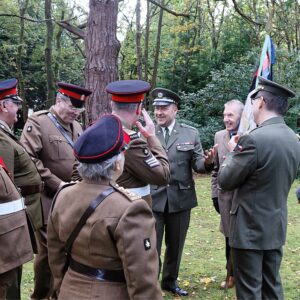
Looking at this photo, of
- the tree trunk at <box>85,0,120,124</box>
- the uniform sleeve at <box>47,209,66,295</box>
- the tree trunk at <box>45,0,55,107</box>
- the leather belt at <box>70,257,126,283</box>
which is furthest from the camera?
the tree trunk at <box>45,0,55,107</box>

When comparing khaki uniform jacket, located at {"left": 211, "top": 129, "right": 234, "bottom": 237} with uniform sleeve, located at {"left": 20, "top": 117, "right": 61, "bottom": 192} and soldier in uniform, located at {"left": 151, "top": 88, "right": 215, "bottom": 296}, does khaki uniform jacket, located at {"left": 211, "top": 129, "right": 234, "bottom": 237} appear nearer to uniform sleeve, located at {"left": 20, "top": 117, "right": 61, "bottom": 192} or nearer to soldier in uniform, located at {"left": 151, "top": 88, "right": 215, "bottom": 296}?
soldier in uniform, located at {"left": 151, "top": 88, "right": 215, "bottom": 296}

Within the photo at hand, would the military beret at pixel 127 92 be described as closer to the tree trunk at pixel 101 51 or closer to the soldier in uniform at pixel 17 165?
the soldier in uniform at pixel 17 165

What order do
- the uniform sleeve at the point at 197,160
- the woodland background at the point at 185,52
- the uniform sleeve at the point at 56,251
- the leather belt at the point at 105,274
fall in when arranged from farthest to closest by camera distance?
1. the woodland background at the point at 185,52
2. the uniform sleeve at the point at 197,160
3. the uniform sleeve at the point at 56,251
4. the leather belt at the point at 105,274

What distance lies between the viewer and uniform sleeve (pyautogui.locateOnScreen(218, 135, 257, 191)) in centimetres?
335

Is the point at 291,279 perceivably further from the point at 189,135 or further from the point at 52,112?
the point at 52,112

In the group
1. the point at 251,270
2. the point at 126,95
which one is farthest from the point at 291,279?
the point at 126,95

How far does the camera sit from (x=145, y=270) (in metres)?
2.18

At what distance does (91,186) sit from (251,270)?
1.84 m

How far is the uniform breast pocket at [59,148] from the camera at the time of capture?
454 centimetres

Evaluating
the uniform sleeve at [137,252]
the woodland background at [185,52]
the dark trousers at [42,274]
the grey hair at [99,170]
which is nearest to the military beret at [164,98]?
the dark trousers at [42,274]

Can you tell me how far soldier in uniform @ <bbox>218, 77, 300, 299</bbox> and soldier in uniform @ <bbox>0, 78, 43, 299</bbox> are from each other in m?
1.79

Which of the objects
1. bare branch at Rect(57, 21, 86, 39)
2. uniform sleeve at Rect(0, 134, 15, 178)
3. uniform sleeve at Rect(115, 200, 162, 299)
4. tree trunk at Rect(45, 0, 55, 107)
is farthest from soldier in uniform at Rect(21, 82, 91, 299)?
tree trunk at Rect(45, 0, 55, 107)

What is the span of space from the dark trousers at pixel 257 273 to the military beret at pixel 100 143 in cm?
178

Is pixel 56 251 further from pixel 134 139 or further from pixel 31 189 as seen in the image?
pixel 31 189
